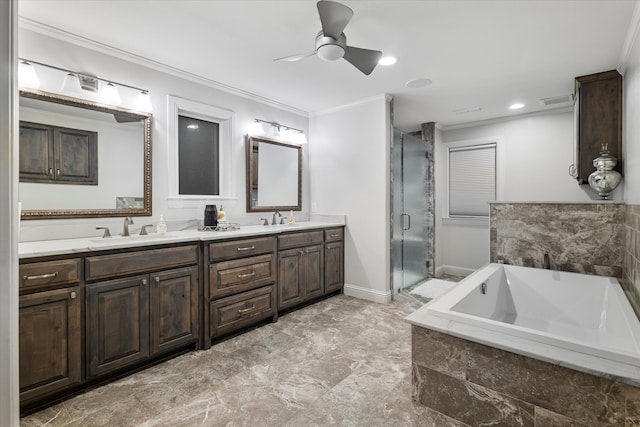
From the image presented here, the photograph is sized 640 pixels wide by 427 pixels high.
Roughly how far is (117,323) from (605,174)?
4.05 meters

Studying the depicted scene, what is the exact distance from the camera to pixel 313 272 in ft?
11.3

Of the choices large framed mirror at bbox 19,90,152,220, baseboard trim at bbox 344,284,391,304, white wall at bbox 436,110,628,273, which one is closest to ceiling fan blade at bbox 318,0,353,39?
large framed mirror at bbox 19,90,152,220

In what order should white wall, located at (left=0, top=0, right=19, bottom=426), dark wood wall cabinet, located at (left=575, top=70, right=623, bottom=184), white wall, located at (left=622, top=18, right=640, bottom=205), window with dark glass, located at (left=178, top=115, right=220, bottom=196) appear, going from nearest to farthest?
white wall, located at (left=0, top=0, right=19, bottom=426), white wall, located at (left=622, top=18, right=640, bottom=205), dark wood wall cabinet, located at (left=575, top=70, right=623, bottom=184), window with dark glass, located at (left=178, top=115, right=220, bottom=196)

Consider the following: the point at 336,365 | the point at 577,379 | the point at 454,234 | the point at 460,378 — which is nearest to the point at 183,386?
the point at 336,365

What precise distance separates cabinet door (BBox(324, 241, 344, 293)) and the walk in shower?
65cm

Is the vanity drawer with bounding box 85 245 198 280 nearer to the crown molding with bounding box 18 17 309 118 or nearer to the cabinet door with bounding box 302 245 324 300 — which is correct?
the cabinet door with bounding box 302 245 324 300

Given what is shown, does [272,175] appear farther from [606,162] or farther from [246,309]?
[606,162]

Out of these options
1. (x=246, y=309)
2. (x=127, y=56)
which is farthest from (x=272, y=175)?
(x=127, y=56)

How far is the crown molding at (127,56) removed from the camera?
212cm

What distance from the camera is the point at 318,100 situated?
12.1ft

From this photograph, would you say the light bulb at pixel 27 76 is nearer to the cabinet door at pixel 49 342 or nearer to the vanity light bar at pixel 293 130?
the cabinet door at pixel 49 342

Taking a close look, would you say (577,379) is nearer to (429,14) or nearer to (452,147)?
(429,14)

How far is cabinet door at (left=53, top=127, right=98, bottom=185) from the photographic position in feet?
7.22

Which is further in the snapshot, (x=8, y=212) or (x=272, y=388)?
(x=272, y=388)
